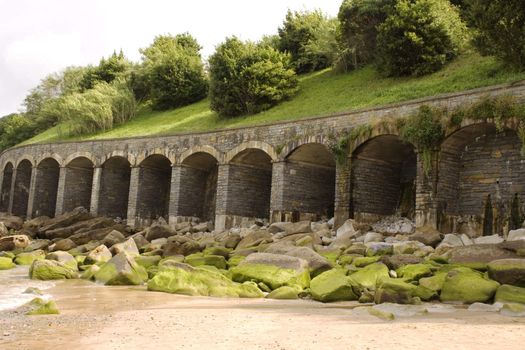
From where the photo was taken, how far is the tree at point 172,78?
32844mm

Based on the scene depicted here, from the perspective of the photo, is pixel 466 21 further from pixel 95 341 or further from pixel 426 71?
pixel 95 341

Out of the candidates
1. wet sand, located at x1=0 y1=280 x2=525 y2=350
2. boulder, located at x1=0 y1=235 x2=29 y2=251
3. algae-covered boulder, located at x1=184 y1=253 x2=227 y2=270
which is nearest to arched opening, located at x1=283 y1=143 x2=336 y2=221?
algae-covered boulder, located at x1=184 y1=253 x2=227 y2=270

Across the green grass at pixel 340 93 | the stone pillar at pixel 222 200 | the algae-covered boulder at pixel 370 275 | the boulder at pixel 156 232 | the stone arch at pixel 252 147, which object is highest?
the green grass at pixel 340 93

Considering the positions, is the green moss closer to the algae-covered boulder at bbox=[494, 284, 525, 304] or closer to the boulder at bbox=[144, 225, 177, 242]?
the algae-covered boulder at bbox=[494, 284, 525, 304]

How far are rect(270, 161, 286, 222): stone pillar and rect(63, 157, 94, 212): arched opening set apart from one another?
40.8 feet

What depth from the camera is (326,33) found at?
2711 cm

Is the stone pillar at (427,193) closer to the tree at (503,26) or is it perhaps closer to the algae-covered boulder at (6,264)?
the tree at (503,26)

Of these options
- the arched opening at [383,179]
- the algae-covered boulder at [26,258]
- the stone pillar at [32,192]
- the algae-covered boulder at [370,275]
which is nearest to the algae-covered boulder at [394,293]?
the algae-covered boulder at [370,275]

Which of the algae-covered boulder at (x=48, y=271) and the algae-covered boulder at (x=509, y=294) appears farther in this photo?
the algae-covered boulder at (x=48, y=271)

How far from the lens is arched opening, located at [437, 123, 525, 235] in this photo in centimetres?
1359

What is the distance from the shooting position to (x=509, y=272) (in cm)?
846

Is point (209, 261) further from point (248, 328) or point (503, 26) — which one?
point (503, 26)

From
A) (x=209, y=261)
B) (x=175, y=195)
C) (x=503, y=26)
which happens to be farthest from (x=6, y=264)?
(x=503, y=26)

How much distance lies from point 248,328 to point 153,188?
18559 mm
